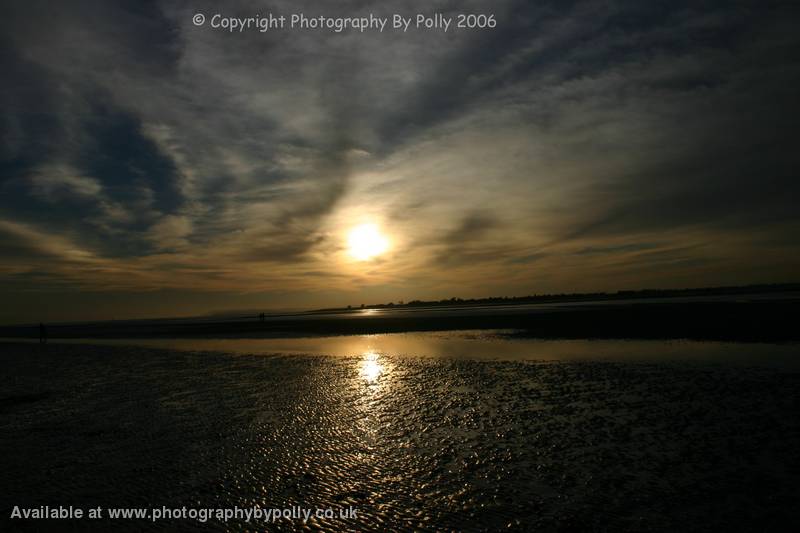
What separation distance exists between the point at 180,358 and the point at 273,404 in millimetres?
18428

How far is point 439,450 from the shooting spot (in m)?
10.2

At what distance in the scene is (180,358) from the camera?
30.1 metres

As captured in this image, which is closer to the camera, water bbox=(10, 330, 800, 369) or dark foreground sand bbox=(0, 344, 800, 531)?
dark foreground sand bbox=(0, 344, 800, 531)

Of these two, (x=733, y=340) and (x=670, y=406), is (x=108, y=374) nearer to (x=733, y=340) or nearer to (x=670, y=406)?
(x=670, y=406)

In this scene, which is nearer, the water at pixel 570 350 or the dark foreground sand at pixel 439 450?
the dark foreground sand at pixel 439 450

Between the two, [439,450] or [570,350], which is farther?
[570,350]

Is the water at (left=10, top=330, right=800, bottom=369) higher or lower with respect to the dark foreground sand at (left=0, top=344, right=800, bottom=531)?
lower

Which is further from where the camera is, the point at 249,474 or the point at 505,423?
the point at 505,423

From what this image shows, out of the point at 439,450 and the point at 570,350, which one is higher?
the point at 439,450

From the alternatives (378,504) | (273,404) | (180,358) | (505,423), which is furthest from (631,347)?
(180,358)

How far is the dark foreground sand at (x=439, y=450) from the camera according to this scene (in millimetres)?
7203

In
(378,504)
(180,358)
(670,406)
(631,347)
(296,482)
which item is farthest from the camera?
(180,358)

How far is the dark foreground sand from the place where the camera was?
720 centimetres

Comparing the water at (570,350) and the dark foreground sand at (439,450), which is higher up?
the dark foreground sand at (439,450)
